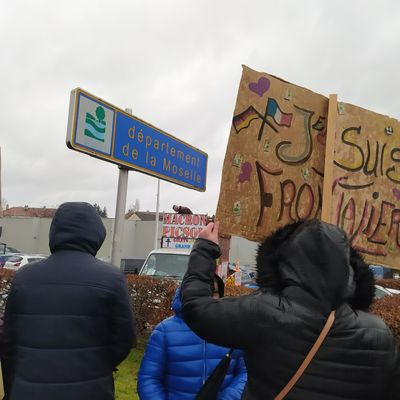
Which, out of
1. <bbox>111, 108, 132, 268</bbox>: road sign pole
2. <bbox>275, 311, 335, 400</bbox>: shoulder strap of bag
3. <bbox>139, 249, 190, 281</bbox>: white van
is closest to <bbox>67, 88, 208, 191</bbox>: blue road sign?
<bbox>111, 108, 132, 268</bbox>: road sign pole

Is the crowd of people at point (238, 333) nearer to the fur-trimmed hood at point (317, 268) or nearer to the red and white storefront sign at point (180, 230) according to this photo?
the fur-trimmed hood at point (317, 268)

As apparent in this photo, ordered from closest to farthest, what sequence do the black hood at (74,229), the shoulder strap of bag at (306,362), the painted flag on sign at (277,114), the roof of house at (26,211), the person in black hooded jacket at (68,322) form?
the shoulder strap of bag at (306,362), the person in black hooded jacket at (68,322), the black hood at (74,229), the painted flag on sign at (277,114), the roof of house at (26,211)

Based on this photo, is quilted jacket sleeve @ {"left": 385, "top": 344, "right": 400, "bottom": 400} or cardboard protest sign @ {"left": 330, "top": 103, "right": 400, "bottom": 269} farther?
cardboard protest sign @ {"left": 330, "top": 103, "right": 400, "bottom": 269}

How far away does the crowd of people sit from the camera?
1377mm

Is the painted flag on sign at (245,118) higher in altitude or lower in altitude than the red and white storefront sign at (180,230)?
higher

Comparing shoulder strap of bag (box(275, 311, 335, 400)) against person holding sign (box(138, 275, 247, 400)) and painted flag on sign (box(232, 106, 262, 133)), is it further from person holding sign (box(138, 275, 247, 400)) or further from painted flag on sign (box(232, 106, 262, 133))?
painted flag on sign (box(232, 106, 262, 133))

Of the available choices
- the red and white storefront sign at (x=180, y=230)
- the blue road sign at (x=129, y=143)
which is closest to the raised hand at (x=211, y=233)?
the blue road sign at (x=129, y=143)

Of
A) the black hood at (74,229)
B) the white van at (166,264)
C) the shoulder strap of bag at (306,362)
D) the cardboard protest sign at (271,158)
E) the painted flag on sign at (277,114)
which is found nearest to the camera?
the shoulder strap of bag at (306,362)

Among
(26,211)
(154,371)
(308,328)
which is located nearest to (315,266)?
(308,328)

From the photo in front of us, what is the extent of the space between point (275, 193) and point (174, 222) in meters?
13.1

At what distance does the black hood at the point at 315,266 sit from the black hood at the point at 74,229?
46.3 inches

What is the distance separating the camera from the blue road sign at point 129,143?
15.9ft

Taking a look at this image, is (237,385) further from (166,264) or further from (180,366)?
(166,264)

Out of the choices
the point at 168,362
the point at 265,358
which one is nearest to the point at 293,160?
the point at 168,362
